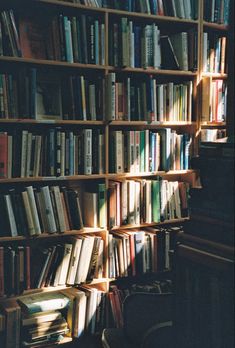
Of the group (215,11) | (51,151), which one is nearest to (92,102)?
(51,151)

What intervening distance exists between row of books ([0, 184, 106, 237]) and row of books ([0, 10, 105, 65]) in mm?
816

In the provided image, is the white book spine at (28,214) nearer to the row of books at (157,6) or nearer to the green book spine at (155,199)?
the green book spine at (155,199)

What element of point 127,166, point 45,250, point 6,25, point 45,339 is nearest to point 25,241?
point 45,250

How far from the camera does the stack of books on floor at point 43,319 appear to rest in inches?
112

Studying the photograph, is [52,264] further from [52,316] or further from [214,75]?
[214,75]

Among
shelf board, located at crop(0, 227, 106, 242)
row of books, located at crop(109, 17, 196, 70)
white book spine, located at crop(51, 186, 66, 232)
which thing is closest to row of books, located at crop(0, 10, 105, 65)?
row of books, located at crop(109, 17, 196, 70)

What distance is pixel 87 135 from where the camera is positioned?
3016mm

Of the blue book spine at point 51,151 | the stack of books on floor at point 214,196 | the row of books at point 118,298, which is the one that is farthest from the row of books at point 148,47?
the stack of books on floor at point 214,196

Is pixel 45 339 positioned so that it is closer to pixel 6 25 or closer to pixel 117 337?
pixel 117 337

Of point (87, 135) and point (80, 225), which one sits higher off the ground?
point (87, 135)

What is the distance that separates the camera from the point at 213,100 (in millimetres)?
3584

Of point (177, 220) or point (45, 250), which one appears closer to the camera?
point (45, 250)

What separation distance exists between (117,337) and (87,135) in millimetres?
1244

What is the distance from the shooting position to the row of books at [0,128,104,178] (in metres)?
2.79
